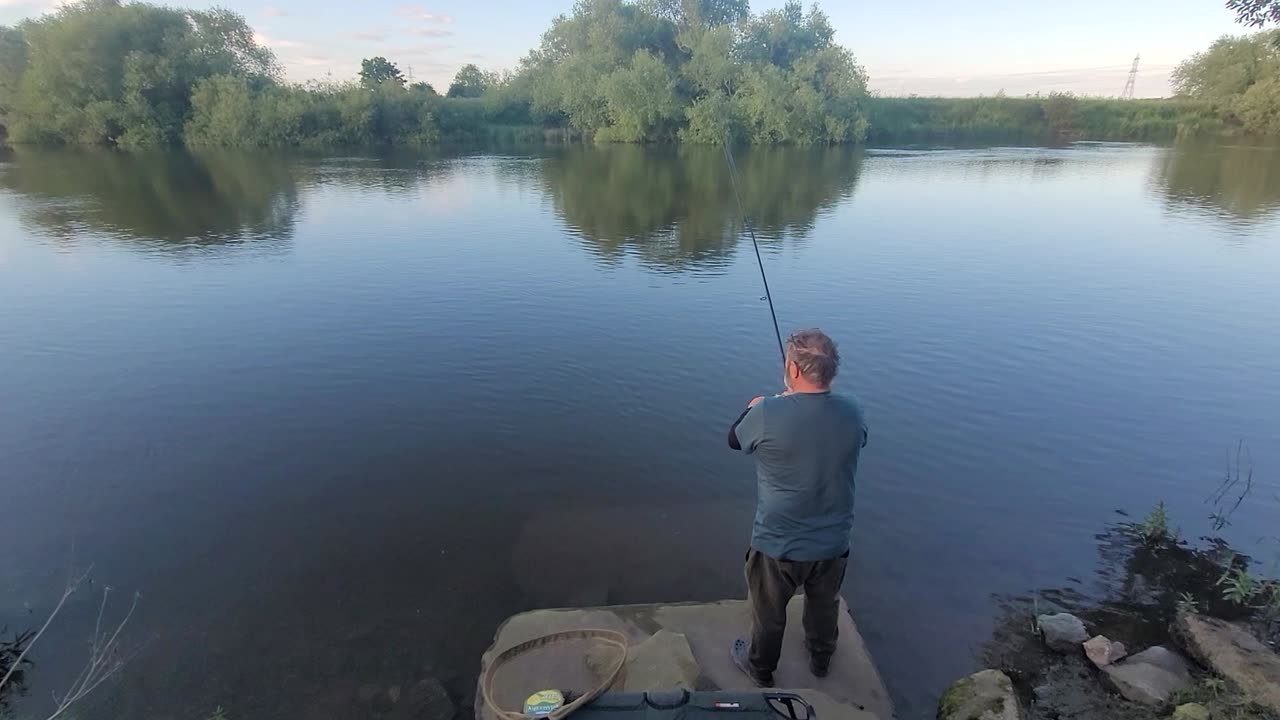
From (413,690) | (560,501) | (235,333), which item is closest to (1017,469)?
(560,501)

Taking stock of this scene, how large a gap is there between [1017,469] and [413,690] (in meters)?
6.32

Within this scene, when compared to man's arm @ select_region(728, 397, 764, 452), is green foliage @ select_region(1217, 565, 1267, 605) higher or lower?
lower

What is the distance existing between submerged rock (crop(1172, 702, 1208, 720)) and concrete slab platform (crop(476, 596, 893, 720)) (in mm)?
1618

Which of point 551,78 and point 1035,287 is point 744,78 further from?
point 1035,287

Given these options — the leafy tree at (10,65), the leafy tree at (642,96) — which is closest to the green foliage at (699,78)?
the leafy tree at (642,96)

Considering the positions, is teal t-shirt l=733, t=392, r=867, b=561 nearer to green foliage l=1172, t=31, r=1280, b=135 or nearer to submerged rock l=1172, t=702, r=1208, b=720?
submerged rock l=1172, t=702, r=1208, b=720

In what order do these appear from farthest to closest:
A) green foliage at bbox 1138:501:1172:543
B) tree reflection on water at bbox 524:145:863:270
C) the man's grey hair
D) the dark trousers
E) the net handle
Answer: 1. tree reflection on water at bbox 524:145:863:270
2. green foliage at bbox 1138:501:1172:543
3. the net handle
4. the dark trousers
5. the man's grey hair

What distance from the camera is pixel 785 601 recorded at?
3.62m

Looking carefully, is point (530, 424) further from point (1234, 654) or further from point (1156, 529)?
point (1234, 654)

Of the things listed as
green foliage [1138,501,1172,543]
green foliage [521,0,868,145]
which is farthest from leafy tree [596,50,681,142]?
green foliage [1138,501,1172,543]

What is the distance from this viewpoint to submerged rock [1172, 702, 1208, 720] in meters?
3.78

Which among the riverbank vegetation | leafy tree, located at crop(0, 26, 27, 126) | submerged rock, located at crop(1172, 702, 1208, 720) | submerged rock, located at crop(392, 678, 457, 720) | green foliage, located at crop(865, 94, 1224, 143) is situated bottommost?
submerged rock, located at crop(392, 678, 457, 720)

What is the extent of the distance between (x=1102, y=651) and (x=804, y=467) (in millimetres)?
3089

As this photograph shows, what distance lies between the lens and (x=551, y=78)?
189 feet
